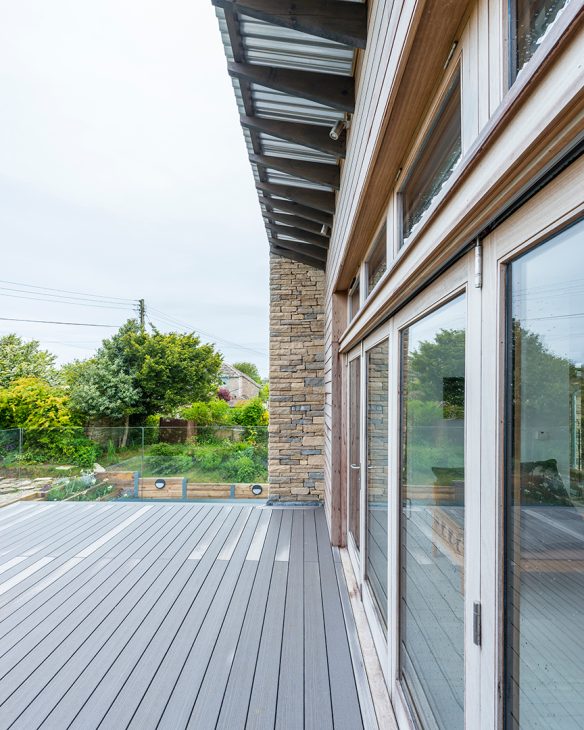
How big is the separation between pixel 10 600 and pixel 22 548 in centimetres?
100

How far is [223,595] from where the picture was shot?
277cm

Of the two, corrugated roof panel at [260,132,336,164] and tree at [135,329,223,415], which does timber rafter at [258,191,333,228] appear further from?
tree at [135,329,223,415]

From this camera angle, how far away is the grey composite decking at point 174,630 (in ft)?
5.93

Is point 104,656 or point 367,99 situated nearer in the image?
point 367,99

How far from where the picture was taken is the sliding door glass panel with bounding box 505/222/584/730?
0.58 meters

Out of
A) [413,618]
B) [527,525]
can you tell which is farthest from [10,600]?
[527,525]

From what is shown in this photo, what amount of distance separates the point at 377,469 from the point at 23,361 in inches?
689

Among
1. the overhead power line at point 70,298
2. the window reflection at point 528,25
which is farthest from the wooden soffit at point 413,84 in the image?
the overhead power line at point 70,298

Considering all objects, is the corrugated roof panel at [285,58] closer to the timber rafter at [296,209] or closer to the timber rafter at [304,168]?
the timber rafter at [304,168]

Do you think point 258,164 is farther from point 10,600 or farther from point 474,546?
point 10,600

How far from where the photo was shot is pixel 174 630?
7.83 ft

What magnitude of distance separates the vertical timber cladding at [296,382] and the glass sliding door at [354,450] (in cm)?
181

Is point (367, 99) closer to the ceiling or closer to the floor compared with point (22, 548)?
closer to the ceiling

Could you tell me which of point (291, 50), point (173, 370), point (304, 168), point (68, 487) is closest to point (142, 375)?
point (173, 370)
